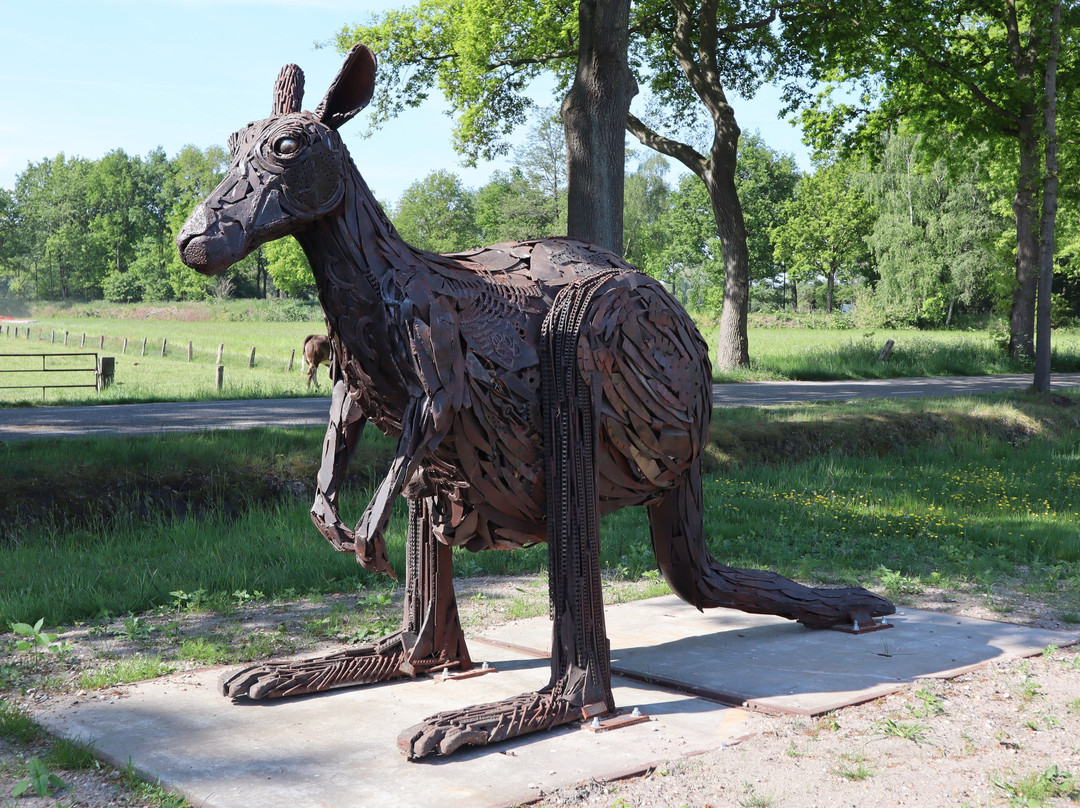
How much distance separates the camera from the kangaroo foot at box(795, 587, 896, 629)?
18.9 ft

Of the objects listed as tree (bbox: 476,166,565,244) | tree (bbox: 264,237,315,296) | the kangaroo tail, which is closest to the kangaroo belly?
the kangaroo tail

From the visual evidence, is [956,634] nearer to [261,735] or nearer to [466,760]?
[466,760]

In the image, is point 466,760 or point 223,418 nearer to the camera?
point 466,760

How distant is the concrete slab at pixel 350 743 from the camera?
3559 mm

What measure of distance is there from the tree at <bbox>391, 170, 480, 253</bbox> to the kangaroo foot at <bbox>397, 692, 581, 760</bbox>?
202ft

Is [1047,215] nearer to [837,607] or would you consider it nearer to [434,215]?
[837,607]

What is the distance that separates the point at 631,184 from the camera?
65312 millimetres

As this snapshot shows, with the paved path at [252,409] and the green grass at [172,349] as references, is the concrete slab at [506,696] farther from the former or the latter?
the green grass at [172,349]

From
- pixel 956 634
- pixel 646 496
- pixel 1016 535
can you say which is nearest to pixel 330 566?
pixel 646 496

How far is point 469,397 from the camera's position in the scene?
4160 mm

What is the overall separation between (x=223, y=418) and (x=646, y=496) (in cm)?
1012

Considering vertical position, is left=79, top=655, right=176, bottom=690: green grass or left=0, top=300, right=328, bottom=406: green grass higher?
left=0, top=300, right=328, bottom=406: green grass

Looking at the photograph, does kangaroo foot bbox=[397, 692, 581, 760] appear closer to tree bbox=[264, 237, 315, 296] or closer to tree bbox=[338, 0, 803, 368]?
tree bbox=[338, 0, 803, 368]

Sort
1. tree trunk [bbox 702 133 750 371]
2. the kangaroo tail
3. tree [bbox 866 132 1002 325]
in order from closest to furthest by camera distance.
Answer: the kangaroo tail → tree trunk [bbox 702 133 750 371] → tree [bbox 866 132 1002 325]
